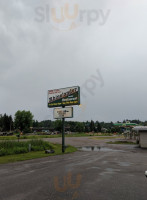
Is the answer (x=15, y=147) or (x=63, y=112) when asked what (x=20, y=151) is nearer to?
(x=15, y=147)

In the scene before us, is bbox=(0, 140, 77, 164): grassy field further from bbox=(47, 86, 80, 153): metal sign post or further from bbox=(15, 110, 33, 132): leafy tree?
bbox=(15, 110, 33, 132): leafy tree

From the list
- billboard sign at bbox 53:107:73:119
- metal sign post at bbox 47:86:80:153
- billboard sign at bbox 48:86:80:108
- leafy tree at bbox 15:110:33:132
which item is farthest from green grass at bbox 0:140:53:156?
leafy tree at bbox 15:110:33:132

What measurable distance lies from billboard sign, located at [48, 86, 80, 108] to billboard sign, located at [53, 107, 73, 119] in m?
0.75

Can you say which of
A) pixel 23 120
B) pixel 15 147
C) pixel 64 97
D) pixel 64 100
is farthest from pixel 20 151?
pixel 23 120

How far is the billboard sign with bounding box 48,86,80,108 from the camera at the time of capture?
24.0 m

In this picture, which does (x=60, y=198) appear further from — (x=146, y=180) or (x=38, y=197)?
(x=146, y=180)

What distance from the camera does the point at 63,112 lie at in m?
24.2

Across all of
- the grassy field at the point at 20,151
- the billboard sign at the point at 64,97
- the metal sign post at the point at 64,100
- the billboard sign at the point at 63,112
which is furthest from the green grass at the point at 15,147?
the billboard sign at the point at 64,97

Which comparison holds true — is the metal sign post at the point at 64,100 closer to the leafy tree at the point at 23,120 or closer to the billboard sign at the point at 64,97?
the billboard sign at the point at 64,97

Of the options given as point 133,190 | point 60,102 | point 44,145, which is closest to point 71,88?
point 60,102

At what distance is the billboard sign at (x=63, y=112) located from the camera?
2361cm

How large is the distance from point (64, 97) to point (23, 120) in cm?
7508

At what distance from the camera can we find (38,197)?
582 cm

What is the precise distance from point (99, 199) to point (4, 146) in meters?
17.6
